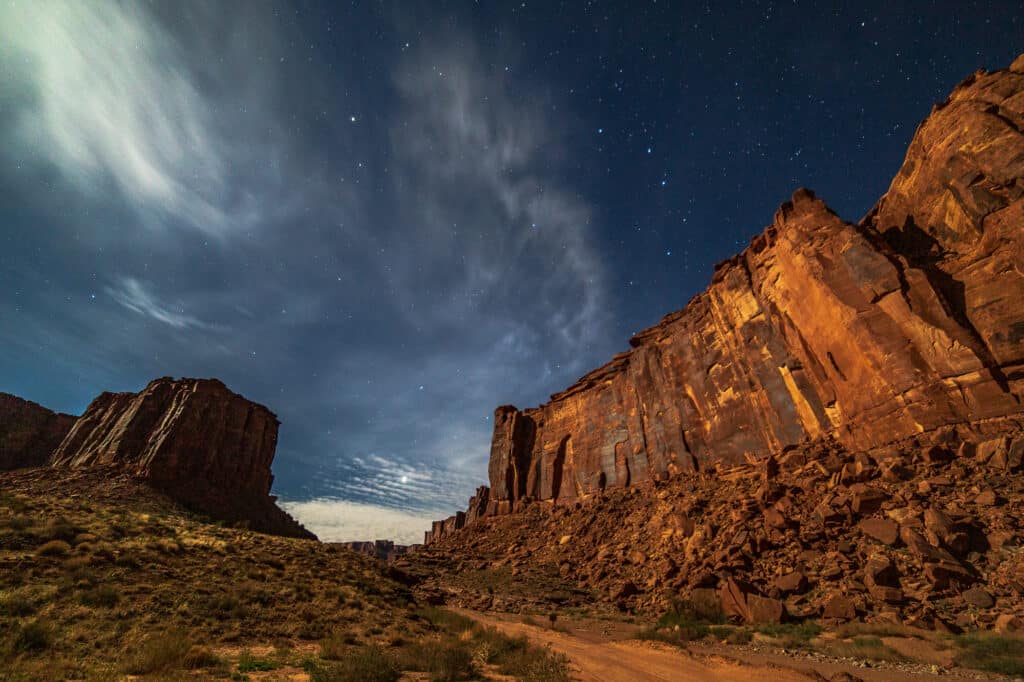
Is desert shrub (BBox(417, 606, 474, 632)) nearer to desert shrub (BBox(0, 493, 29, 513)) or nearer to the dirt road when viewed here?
the dirt road

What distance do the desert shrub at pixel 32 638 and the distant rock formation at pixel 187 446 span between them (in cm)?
4769

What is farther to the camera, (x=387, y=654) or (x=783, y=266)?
(x=783, y=266)

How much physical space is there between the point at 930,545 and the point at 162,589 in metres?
26.7

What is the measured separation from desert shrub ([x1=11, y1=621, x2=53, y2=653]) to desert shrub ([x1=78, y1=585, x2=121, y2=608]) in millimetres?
2667

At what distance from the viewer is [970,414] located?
16.4m

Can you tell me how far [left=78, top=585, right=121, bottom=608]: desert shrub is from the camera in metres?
10.7

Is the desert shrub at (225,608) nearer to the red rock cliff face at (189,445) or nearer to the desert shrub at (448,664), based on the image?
the desert shrub at (448,664)

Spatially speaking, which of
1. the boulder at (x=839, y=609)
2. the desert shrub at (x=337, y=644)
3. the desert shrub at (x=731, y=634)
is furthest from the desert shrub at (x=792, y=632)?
the desert shrub at (x=337, y=644)

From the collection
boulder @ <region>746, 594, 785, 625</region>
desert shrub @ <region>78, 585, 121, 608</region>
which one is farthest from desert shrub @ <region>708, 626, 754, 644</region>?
desert shrub @ <region>78, 585, 121, 608</region>

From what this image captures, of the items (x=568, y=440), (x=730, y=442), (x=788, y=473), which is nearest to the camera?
(x=788, y=473)

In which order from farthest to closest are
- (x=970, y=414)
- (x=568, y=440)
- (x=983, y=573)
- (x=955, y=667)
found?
(x=568, y=440) < (x=970, y=414) < (x=983, y=573) < (x=955, y=667)

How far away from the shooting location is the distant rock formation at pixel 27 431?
6419 centimetres

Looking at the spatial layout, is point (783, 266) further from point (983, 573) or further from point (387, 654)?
point (387, 654)

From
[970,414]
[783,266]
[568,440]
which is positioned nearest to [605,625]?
[970,414]
